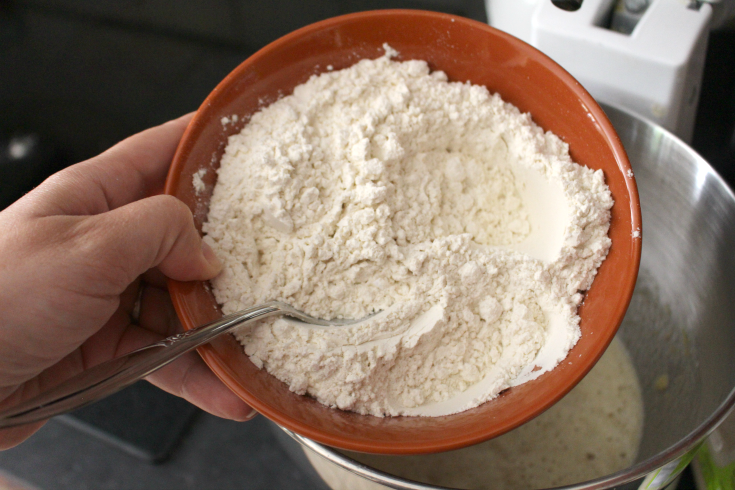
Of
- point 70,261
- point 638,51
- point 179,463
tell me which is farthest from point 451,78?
point 179,463

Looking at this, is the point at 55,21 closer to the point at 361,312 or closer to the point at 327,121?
the point at 327,121

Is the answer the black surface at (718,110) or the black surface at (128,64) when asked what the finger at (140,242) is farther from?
the black surface at (718,110)

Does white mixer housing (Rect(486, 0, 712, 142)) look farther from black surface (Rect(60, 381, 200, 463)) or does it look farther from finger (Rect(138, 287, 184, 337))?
black surface (Rect(60, 381, 200, 463))

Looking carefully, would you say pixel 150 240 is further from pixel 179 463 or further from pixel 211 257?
pixel 179 463

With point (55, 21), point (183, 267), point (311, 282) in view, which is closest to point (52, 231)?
point (183, 267)

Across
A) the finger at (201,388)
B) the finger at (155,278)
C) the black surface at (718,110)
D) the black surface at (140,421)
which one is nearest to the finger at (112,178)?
the finger at (155,278)
